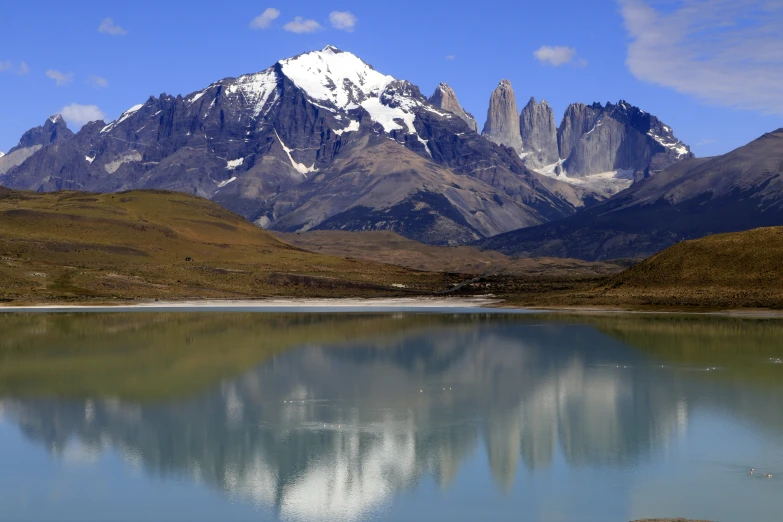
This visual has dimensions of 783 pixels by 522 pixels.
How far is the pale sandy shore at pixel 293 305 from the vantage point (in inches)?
5620

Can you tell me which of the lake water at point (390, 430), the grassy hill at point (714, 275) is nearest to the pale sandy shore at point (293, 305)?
the grassy hill at point (714, 275)

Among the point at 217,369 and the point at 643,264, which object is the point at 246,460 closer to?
the point at 217,369

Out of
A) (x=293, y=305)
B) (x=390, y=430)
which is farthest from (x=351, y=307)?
(x=390, y=430)

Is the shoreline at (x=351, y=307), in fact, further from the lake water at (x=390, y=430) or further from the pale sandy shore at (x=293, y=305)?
the lake water at (x=390, y=430)

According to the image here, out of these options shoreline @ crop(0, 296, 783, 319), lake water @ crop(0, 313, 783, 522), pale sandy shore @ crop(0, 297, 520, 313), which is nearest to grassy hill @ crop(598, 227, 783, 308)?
shoreline @ crop(0, 296, 783, 319)

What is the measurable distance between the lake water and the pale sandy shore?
179 feet

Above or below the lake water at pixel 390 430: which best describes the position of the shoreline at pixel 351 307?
above

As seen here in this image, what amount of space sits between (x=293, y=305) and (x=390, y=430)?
11257cm

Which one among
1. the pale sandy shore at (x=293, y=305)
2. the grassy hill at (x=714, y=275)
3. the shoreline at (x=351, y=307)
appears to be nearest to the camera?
the shoreline at (x=351, y=307)

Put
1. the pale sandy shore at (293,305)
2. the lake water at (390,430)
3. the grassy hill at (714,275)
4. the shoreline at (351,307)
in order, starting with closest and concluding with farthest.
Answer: the lake water at (390,430) < the shoreline at (351,307) < the grassy hill at (714,275) < the pale sandy shore at (293,305)

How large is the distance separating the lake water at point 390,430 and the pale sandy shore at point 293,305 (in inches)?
2146

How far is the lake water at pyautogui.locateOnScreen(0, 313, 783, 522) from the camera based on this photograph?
34.0 meters

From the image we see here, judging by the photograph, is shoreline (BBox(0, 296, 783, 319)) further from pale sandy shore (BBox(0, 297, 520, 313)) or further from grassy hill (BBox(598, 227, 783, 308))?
grassy hill (BBox(598, 227, 783, 308))

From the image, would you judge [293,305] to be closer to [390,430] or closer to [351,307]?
[351,307]
